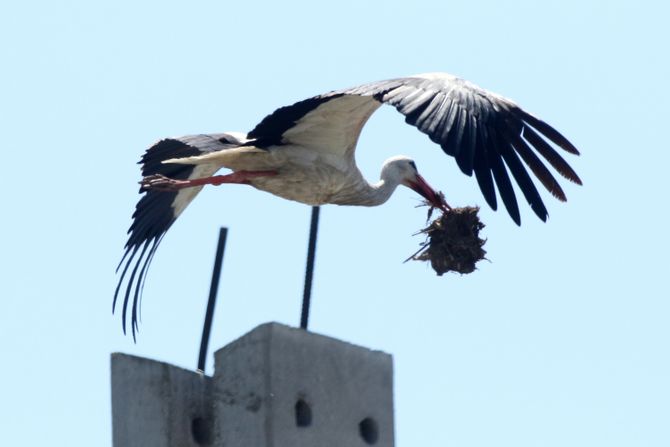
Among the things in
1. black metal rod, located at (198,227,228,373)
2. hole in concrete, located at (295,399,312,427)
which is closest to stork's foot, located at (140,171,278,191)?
black metal rod, located at (198,227,228,373)

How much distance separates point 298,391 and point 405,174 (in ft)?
14.3

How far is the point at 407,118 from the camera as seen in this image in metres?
8.58

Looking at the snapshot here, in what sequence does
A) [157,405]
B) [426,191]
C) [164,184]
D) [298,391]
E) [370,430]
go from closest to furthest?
[298,391], [157,405], [370,430], [164,184], [426,191]

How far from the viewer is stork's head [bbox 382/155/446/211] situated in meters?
11.6

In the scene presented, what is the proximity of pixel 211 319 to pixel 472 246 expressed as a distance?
2127 millimetres

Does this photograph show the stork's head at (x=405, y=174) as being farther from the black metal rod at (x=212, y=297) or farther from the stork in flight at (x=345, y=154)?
the black metal rod at (x=212, y=297)

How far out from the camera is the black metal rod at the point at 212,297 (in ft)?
27.3

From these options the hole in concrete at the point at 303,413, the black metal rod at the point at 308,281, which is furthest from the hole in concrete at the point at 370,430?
the black metal rod at the point at 308,281

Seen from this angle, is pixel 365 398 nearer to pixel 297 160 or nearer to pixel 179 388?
pixel 179 388

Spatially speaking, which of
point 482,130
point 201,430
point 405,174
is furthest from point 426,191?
point 201,430

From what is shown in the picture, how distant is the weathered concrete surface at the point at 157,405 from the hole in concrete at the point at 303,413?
531mm

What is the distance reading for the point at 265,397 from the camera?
7.48 metres

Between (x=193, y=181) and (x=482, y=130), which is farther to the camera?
(x=193, y=181)

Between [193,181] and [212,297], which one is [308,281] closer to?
[212,297]
